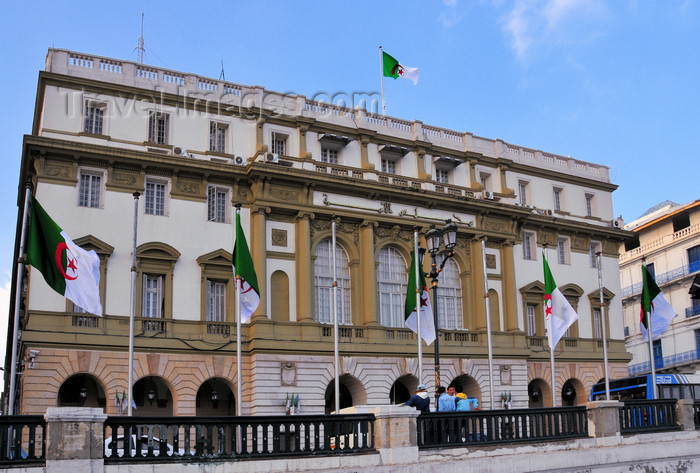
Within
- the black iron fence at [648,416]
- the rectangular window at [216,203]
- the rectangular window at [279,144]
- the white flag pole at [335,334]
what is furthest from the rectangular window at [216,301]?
the black iron fence at [648,416]

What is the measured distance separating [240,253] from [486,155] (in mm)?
23362

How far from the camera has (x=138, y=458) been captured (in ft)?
43.9

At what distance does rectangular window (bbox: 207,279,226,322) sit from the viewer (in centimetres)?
3756

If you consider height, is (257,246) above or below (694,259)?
below

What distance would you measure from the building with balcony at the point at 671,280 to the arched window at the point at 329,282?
26.7 meters

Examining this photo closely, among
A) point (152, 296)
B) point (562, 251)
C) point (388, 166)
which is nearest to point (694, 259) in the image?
point (562, 251)

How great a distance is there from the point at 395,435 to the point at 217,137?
2651cm

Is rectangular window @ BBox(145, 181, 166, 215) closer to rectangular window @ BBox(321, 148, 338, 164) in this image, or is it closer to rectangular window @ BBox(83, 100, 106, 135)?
rectangular window @ BBox(83, 100, 106, 135)

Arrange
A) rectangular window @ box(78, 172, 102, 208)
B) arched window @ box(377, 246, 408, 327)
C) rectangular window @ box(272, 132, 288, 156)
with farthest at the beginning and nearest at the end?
arched window @ box(377, 246, 408, 327) → rectangular window @ box(272, 132, 288, 156) → rectangular window @ box(78, 172, 102, 208)

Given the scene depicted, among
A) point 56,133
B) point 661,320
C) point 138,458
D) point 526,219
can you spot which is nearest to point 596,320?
point 526,219

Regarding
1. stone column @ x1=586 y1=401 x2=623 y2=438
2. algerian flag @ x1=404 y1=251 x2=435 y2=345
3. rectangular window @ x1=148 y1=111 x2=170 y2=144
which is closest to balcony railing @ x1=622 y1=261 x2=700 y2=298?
algerian flag @ x1=404 y1=251 x2=435 y2=345

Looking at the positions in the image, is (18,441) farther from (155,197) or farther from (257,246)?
(257,246)

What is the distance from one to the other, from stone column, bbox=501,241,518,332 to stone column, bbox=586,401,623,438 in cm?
2631

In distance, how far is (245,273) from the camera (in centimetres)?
2811
